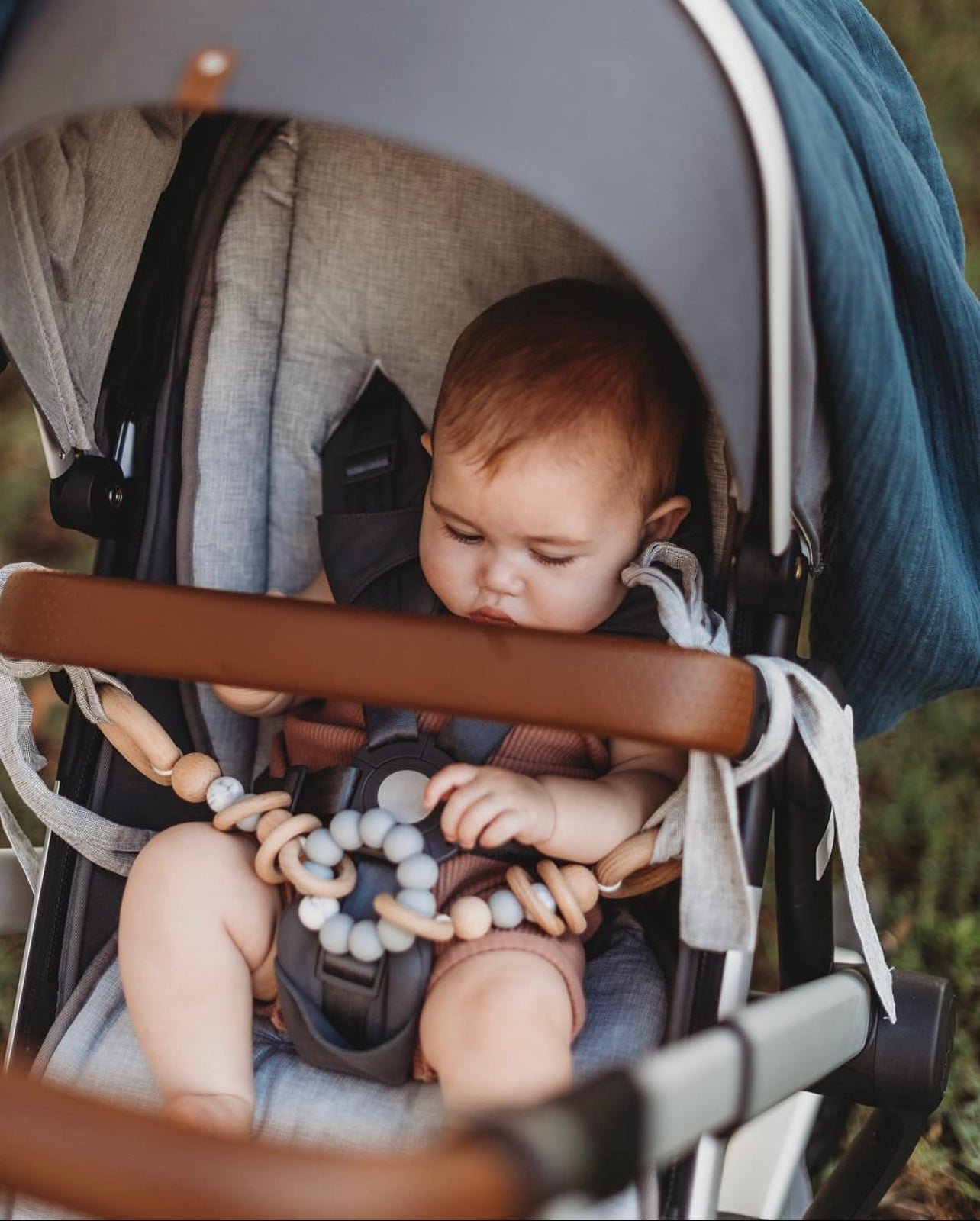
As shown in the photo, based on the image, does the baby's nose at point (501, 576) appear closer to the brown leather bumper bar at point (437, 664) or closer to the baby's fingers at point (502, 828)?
the baby's fingers at point (502, 828)

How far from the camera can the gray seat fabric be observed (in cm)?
100

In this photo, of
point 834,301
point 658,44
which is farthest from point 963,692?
point 658,44

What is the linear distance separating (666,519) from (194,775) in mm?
482

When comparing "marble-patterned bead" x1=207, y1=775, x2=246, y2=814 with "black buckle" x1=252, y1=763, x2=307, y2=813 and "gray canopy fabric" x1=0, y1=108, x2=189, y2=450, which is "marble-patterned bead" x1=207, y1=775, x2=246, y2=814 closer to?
"black buckle" x1=252, y1=763, x2=307, y2=813

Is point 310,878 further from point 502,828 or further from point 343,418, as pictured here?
point 343,418

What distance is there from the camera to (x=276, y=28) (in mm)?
774

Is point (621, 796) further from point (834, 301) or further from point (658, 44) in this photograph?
point (658, 44)

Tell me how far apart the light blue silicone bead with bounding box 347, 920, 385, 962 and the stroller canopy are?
1.43 ft

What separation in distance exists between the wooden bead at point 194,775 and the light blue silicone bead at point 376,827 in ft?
0.43

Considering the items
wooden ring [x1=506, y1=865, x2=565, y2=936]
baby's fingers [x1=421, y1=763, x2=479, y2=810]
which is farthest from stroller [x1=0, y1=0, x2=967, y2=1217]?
baby's fingers [x1=421, y1=763, x2=479, y2=810]

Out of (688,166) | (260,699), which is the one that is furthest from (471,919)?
(688,166)

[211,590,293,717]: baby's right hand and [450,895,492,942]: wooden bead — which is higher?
[211,590,293,717]: baby's right hand

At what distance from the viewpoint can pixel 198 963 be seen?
3.36 feet

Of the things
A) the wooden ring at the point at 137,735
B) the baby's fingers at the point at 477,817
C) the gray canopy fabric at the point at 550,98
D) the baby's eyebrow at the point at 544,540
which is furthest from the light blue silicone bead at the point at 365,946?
the gray canopy fabric at the point at 550,98
